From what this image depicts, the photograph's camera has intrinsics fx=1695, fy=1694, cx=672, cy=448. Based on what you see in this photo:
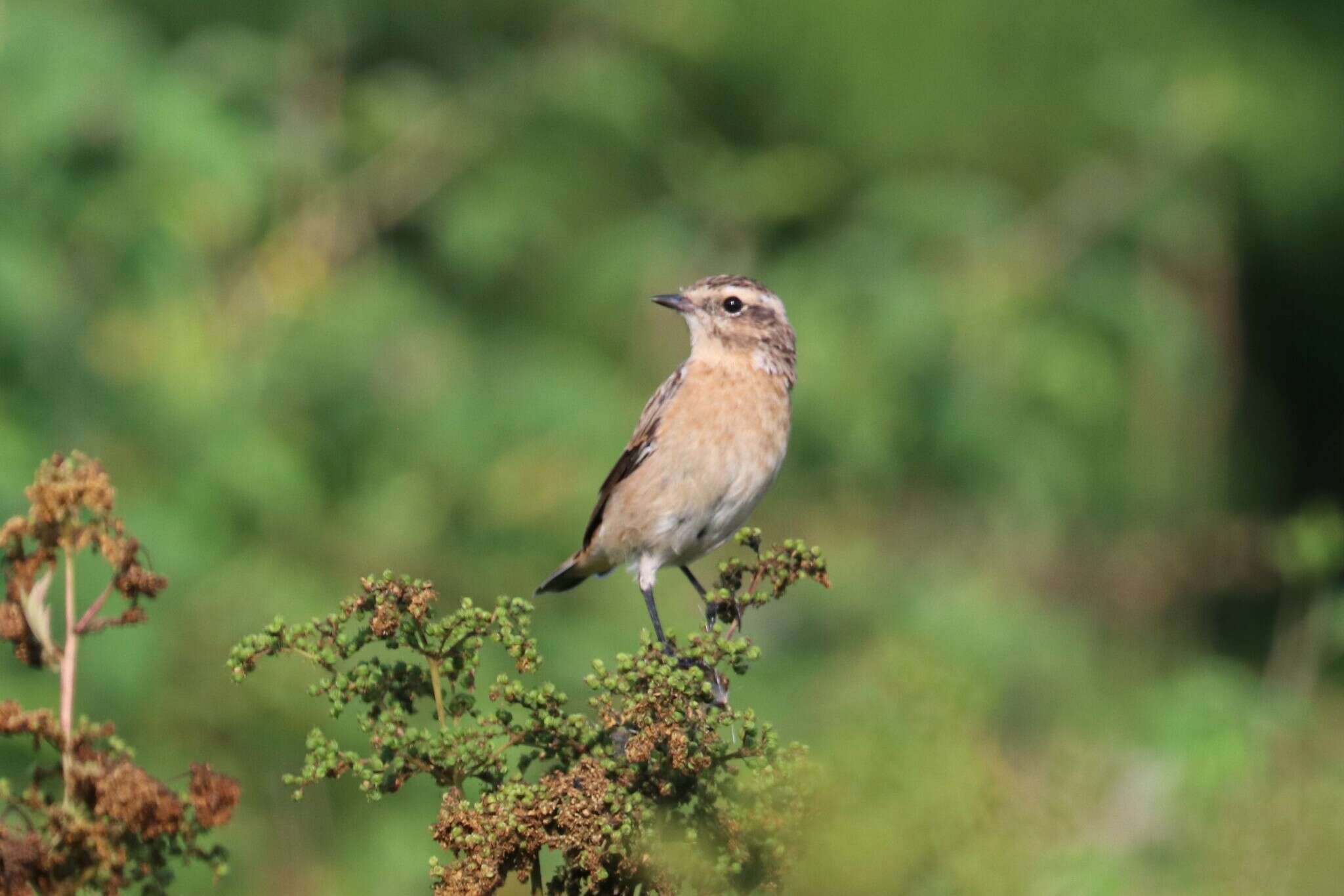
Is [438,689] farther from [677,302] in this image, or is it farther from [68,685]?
[677,302]

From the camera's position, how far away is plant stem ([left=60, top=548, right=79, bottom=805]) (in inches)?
70.3

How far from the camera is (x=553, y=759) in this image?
2.39m

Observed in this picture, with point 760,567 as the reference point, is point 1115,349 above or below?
above

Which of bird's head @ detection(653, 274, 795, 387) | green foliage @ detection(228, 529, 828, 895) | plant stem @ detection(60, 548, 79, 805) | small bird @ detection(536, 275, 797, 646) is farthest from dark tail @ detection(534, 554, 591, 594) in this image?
plant stem @ detection(60, 548, 79, 805)

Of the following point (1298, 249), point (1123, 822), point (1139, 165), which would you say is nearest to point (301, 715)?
Result: point (1123, 822)

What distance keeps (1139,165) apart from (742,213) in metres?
3.20

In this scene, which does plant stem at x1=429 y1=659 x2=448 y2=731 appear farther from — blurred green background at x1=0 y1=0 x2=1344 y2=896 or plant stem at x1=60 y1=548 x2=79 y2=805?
blurred green background at x1=0 y1=0 x2=1344 y2=896

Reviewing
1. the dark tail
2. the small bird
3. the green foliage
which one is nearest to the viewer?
the green foliage

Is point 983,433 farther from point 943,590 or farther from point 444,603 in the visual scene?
point 444,603

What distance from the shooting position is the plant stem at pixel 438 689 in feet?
7.18

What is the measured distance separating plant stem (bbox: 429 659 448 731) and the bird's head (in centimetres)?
339

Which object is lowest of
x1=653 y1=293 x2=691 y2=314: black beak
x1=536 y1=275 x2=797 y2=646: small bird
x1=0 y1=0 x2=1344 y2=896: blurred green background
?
x1=536 y1=275 x2=797 y2=646: small bird

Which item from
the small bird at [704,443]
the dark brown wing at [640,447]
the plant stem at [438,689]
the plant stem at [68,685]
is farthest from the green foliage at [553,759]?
the dark brown wing at [640,447]

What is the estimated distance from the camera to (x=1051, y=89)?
13773 mm
